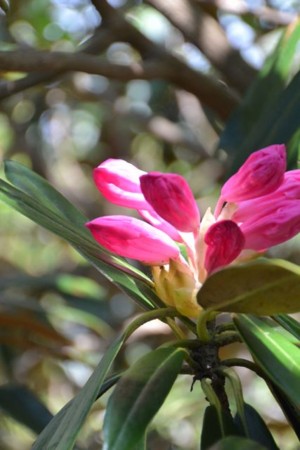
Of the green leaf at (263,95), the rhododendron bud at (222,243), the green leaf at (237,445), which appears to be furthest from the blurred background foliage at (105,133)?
the green leaf at (237,445)

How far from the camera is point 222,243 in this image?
81cm

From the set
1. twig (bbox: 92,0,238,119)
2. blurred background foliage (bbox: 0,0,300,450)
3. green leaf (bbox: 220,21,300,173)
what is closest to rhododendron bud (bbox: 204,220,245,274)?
blurred background foliage (bbox: 0,0,300,450)

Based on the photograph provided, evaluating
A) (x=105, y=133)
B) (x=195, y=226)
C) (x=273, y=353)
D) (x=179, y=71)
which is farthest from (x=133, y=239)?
(x=105, y=133)

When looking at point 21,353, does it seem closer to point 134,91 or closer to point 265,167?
point 134,91

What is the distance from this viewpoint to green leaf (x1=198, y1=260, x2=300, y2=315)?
2.31 feet

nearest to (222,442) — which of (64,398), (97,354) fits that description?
(97,354)

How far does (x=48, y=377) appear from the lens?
2848 millimetres

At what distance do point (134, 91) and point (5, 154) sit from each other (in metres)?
0.63

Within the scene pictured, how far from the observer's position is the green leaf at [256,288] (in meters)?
0.70

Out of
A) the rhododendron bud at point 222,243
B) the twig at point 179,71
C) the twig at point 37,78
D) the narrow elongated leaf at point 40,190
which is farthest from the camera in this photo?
the twig at point 179,71

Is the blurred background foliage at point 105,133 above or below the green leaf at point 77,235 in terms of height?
below

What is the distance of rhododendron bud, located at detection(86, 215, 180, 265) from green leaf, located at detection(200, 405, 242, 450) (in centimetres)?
14

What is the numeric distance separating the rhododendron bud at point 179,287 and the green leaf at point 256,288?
0.24 ft

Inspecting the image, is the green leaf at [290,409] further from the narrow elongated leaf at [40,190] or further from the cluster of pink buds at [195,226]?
the narrow elongated leaf at [40,190]
